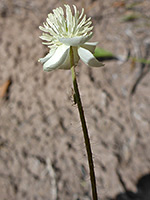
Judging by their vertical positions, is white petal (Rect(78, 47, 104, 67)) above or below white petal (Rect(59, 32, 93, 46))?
below

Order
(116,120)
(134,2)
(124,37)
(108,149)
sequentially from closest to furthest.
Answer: (108,149)
(116,120)
(124,37)
(134,2)

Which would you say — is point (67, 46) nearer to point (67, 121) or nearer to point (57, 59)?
point (57, 59)

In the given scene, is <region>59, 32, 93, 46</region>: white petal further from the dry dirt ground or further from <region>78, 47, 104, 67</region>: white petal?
the dry dirt ground

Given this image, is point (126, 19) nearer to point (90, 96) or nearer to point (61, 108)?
point (90, 96)

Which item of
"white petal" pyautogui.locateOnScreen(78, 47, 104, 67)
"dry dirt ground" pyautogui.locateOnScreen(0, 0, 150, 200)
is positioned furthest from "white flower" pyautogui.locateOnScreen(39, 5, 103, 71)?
"dry dirt ground" pyautogui.locateOnScreen(0, 0, 150, 200)

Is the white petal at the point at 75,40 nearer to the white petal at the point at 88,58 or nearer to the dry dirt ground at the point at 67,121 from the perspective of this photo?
the white petal at the point at 88,58

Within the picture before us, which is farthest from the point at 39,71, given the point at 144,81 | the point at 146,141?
the point at 146,141

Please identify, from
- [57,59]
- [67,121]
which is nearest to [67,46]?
[57,59]

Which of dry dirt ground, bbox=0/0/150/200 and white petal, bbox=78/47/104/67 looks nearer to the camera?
white petal, bbox=78/47/104/67
